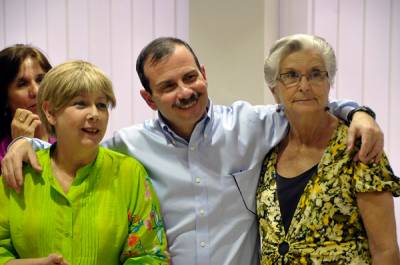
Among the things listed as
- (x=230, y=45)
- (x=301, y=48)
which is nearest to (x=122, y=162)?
(x=301, y=48)

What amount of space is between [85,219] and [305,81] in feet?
2.61

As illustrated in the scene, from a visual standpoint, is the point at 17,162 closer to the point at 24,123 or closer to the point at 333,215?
the point at 24,123

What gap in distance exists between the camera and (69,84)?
1499 millimetres

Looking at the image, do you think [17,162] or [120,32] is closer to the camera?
[17,162]

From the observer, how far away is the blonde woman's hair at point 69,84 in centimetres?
150

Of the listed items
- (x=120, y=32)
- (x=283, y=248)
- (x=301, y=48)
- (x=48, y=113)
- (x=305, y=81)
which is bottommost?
(x=283, y=248)

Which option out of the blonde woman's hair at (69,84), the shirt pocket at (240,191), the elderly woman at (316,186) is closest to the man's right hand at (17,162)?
the blonde woman's hair at (69,84)

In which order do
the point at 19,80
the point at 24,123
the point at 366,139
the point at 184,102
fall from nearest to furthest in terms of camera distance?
the point at 366,139 < the point at 184,102 < the point at 24,123 < the point at 19,80

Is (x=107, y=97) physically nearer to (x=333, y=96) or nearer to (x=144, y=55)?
(x=144, y=55)

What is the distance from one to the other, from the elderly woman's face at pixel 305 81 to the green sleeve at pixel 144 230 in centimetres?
55

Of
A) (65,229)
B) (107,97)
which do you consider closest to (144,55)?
(107,97)

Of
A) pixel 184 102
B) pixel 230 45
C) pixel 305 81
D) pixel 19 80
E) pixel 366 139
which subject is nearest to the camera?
pixel 366 139

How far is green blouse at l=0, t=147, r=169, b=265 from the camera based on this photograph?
4.82 feet

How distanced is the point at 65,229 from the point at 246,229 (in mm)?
609
